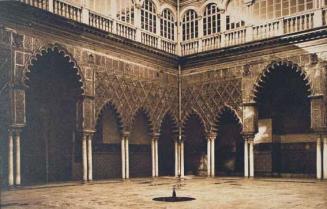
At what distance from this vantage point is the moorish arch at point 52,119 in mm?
14906

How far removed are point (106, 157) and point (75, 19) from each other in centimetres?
584

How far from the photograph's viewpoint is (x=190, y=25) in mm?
20234

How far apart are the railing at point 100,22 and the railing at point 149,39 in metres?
1.94

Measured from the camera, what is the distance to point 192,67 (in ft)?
64.4

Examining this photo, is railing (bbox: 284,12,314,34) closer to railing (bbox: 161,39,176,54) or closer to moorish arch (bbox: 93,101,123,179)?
railing (bbox: 161,39,176,54)

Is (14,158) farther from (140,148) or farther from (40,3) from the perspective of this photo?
(140,148)

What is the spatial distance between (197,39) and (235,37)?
203cm

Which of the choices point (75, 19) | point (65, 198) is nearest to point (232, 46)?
point (75, 19)

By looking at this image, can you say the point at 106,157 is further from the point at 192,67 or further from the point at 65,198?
the point at 65,198

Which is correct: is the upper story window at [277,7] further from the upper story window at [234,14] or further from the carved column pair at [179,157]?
the carved column pair at [179,157]

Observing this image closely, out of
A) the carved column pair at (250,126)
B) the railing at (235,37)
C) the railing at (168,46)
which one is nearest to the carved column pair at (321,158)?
the carved column pair at (250,126)

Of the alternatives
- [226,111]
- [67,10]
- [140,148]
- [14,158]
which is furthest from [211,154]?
[14,158]

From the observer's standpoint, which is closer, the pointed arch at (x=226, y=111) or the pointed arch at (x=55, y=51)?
the pointed arch at (x=55, y=51)

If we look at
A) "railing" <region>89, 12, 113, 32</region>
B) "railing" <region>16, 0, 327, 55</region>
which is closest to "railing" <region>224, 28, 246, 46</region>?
"railing" <region>16, 0, 327, 55</region>
